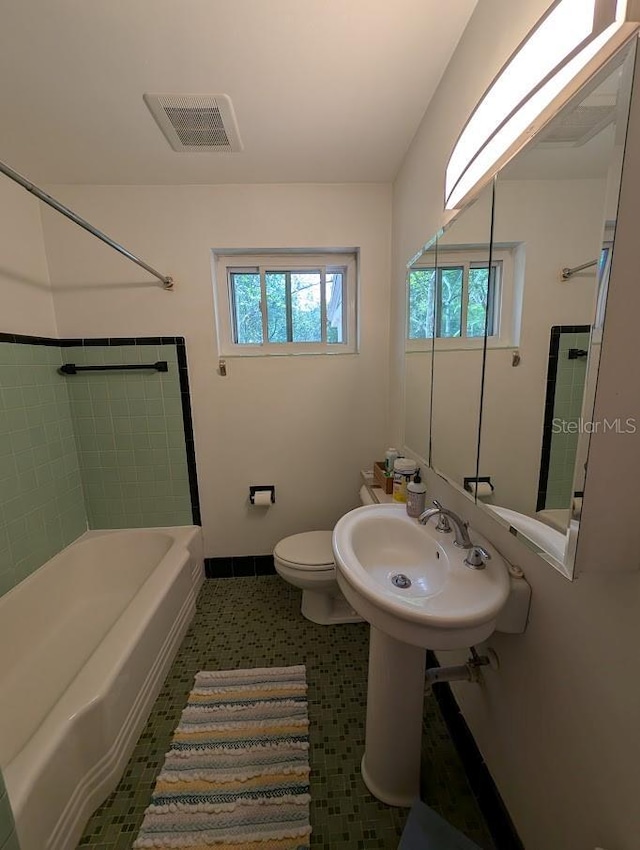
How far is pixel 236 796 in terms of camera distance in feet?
3.42

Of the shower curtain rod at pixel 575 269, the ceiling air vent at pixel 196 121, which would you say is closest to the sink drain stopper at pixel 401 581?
the shower curtain rod at pixel 575 269

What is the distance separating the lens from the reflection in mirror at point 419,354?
1348 millimetres

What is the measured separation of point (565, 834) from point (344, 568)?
714 mm

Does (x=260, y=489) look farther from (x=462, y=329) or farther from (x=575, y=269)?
(x=575, y=269)

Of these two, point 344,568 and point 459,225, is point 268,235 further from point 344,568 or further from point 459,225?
point 344,568

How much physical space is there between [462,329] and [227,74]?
1181 mm

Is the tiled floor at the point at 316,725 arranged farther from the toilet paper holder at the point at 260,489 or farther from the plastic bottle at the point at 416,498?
the plastic bottle at the point at 416,498

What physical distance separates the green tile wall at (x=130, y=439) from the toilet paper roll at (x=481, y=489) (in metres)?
1.61

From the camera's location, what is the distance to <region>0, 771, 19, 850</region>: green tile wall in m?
0.57

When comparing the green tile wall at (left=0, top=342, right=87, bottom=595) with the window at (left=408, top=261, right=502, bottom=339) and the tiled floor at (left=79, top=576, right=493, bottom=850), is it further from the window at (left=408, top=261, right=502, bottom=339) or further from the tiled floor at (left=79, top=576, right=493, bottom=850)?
the window at (left=408, top=261, right=502, bottom=339)

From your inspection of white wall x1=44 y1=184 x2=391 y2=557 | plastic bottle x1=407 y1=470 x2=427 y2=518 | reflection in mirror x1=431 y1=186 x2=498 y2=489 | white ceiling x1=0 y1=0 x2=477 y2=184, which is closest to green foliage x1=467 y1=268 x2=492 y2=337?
reflection in mirror x1=431 y1=186 x2=498 y2=489

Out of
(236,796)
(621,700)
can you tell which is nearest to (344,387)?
(621,700)

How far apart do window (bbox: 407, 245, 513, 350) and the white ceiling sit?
2.02 feet

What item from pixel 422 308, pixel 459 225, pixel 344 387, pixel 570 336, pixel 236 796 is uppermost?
pixel 459 225
